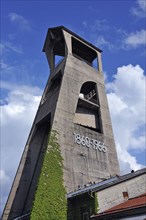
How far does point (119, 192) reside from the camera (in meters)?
17.3

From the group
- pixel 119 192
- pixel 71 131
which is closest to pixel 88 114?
pixel 71 131

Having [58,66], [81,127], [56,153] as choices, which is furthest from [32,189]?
[58,66]

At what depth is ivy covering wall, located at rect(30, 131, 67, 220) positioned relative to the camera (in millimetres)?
18453

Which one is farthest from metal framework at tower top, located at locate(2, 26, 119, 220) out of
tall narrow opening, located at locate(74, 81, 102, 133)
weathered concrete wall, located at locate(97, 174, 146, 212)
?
weathered concrete wall, located at locate(97, 174, 146, 212)

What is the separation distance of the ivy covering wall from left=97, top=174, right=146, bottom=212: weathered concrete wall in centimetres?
391

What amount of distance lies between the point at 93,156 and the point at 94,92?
1040 centimetres

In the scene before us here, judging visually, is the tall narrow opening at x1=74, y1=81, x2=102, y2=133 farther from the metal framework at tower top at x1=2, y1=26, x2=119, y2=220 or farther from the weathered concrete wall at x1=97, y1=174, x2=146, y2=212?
the weathered concrete wall at x1=97, y1=174, x2=146, y2=212

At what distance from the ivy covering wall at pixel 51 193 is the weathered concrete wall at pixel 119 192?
3909mm

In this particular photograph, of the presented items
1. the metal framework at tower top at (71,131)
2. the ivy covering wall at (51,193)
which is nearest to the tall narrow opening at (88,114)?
the metal framework at tower top at (71,131)

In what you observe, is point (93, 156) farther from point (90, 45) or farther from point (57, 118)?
point (90, 45)

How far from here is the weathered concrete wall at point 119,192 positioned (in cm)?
1664

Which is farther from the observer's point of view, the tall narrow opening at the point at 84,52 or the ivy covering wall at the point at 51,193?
the tall narrow opening at the point at 84,52

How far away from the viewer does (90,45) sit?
36.3 m

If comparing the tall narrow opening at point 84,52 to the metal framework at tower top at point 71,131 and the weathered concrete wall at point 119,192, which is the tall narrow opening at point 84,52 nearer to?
the metal framework at tower top at point 71,131
